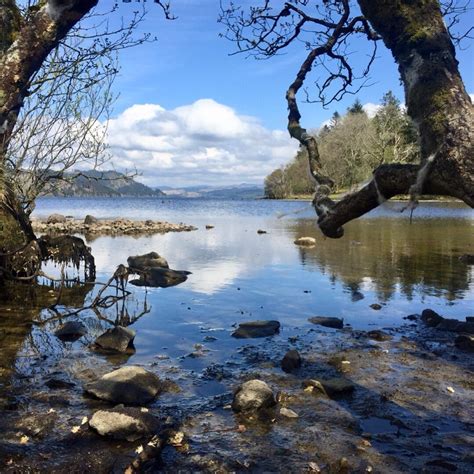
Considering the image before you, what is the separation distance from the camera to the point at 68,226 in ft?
149

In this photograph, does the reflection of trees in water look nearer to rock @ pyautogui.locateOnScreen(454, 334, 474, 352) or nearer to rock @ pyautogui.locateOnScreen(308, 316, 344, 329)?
rock @ pyautogui.locateOnScreen(308, 316, 344, 329)

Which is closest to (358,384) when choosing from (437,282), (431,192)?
(431,192)

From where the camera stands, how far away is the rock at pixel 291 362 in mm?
9273

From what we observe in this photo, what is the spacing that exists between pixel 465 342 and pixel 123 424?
7714 millimetres

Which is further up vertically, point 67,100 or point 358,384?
point 67,100

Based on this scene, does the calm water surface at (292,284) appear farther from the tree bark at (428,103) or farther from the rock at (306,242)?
the rock at (306,242)

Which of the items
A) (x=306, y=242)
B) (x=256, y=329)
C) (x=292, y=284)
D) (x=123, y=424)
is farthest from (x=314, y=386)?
(x=306, y=242)

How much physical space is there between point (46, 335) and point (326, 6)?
9.44 m

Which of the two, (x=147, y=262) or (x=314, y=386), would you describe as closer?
(x=314, y=386)

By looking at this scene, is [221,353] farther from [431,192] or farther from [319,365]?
[431,192]

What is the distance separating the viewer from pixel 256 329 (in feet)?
38.8

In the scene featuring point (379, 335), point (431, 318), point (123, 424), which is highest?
point (123, 424)

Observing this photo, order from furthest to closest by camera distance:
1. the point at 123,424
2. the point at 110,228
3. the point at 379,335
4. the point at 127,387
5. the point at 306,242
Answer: the point at 110,228, the point at 306,242, the point at 379,335, the point at 127,387, the point at 123,424

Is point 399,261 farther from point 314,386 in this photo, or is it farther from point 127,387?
point 127,387
